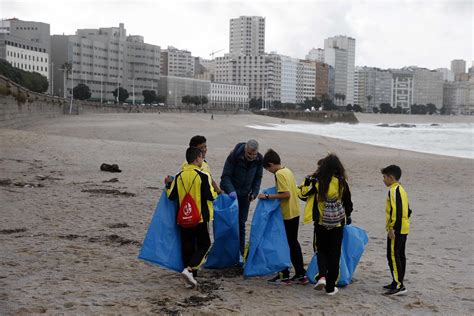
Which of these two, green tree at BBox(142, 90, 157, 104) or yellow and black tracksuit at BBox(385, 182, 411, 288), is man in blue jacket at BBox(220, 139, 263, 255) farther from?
green tree at BBox(142, 90, 157, 104)

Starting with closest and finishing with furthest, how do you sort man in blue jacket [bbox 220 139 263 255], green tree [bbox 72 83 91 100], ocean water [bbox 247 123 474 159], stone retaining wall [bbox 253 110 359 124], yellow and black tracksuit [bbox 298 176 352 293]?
yellow and black tracksuit [bbox 298 176 352 293] → man in blue jacket [bbox 220 139 263 255] → ocean water [bbox 247 123 474 159] → green tree [bbox 72 83 91 100] → stone retaining wall [bbox 253 110 359 124]

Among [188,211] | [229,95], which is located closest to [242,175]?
[188,211]

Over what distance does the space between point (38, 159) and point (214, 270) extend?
11.7 m

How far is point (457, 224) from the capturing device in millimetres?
10320

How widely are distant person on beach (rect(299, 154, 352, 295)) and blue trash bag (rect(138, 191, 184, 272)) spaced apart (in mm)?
1286

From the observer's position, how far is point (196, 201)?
559cm

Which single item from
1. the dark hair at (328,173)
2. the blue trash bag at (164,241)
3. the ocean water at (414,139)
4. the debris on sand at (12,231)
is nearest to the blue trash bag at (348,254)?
the dark hair at (328,173)

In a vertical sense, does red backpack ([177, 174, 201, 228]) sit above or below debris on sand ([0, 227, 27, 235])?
above

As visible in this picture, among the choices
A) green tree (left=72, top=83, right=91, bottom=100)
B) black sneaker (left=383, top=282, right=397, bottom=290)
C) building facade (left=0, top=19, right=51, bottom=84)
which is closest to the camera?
black sneaker (left=383, top=282, right=397, bottom=290)

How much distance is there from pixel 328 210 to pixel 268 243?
716 mm

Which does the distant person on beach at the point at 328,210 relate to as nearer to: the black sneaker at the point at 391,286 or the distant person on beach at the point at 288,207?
the distant person on beach at the point at 288,207

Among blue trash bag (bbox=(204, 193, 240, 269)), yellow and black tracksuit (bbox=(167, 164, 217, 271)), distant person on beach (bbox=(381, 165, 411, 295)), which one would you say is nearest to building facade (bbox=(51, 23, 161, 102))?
blue trash bag (bbox=(204, 193, 240, 269))

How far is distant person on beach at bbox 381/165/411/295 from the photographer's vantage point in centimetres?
564

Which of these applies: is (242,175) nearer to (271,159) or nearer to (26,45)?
(271,159)
